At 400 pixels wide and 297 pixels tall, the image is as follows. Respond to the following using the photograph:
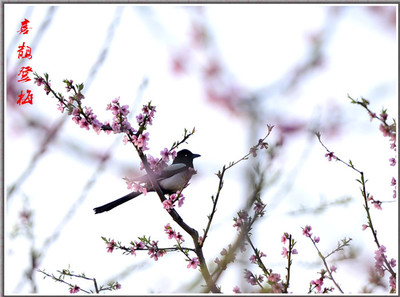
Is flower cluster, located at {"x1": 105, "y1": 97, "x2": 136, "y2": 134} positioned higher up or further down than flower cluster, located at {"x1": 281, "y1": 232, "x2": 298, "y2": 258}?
higher up

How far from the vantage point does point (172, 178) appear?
668 cm

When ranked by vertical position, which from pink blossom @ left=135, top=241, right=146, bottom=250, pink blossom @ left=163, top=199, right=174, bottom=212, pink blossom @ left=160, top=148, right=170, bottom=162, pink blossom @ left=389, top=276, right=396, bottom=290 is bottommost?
pink blossom @ left=389, top=276, right=396, bottom=290

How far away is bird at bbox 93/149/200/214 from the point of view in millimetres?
5090

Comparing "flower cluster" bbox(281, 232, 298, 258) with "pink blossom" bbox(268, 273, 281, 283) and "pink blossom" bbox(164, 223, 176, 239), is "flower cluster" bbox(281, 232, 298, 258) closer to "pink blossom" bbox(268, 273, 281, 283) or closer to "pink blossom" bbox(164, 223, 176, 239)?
"pink blossom" bbox(268, 273, 281, 283)

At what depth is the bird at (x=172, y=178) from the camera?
200 inches

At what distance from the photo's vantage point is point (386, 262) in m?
4.84

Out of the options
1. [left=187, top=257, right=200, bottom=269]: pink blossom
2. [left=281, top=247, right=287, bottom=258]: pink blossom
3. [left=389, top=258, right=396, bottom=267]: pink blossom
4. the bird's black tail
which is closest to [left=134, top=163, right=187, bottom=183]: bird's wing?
the bird's black tail

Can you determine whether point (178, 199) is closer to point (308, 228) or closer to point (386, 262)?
point (308, 228)

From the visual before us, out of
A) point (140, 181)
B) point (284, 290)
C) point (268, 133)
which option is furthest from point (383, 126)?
point (140, 181)

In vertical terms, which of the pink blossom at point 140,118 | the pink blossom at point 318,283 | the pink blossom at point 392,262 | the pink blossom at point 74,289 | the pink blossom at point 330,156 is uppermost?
the pink blossom at point 140,118

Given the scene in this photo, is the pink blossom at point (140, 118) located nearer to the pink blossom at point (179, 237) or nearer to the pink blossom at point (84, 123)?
the pink blossom at point (84, 123)

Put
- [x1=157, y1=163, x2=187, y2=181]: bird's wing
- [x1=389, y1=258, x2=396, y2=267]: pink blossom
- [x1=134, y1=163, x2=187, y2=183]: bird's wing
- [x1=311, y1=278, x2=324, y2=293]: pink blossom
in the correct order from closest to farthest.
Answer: [x1=389, y1=258, x2=396, y2=267]: pink blossom
[x1=311, y1=278, x2=324, y2=293]: pink blossom
[x1=134, y1=163, x2=187, y2=183]: bird's wing
[x1=157, y1=163, x2=187, y2=181]: bird's wing

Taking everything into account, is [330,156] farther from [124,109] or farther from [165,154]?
[124,109]

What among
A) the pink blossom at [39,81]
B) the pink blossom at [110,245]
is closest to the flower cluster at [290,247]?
the pink blossom at [110,245]
